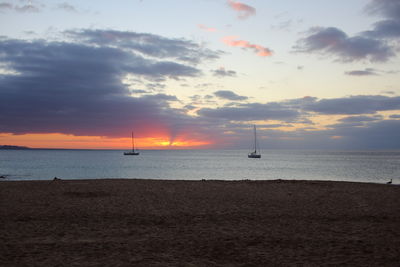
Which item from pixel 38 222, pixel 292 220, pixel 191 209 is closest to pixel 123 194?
pixel 191 209

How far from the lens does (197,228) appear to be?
11672 millimetres

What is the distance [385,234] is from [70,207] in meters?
12.5

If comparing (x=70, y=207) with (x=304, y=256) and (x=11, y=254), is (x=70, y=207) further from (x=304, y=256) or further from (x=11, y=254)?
(x=304, y=256)

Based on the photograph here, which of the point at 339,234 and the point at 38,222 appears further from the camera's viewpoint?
the point at 38,222

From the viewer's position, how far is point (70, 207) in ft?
50.7

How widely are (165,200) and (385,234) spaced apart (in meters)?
10.3

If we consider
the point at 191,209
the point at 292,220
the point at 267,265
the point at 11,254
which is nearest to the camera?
the point at 267,265

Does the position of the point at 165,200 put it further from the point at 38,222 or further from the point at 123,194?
the point at 38,222

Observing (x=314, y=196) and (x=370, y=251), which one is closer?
(x=370, y=251)

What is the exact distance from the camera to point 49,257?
8.26 metres

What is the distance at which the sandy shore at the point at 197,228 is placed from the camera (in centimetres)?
839

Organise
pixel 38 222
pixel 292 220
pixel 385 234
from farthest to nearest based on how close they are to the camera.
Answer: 1. pixel 292 220
2. pixel 38 222
3. pixel 385 234

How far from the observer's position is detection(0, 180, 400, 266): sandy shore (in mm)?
8391

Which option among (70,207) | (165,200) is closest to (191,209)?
(165,200)
